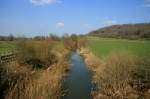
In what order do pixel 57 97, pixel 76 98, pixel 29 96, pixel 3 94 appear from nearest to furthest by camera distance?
pixel 29 96, pixel 3 94, pixel 57 97, pixel 76 98

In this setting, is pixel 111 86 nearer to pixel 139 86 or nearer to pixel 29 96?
pixel 139 86

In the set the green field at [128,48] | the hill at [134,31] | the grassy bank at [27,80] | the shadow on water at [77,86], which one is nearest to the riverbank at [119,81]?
the shadow on water at [77,86]

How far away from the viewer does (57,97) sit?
15680 millimetres

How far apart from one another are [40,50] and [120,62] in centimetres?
1176

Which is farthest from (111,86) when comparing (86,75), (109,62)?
(86,75)

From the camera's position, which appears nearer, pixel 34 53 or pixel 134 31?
pixel 34 53

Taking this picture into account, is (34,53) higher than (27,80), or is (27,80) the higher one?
(34,53)

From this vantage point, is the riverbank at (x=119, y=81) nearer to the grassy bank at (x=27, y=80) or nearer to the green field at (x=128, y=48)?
the grassy bank at (x=27, y=80)

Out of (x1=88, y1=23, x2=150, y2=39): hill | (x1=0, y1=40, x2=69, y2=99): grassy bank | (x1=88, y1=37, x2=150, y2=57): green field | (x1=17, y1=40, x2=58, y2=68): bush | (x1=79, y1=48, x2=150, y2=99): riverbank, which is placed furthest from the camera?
(x1=88, y1=23, x2=150, y2=39): hill

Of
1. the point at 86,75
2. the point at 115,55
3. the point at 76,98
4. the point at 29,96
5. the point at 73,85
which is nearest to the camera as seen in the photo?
the point at 29,96

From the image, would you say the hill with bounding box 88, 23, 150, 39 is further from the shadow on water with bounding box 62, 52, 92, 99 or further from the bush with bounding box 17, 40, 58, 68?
the shadow on water with bounding box 62, 52, 92, 99

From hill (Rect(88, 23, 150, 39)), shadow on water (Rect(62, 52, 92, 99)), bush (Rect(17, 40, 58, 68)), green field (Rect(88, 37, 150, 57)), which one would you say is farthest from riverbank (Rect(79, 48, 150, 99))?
hill (Rect(88, 23, 150, 39))

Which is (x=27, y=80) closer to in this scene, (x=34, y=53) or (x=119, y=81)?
(x=119, y=81)

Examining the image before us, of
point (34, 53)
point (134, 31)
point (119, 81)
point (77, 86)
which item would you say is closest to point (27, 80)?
point (77, 86)
